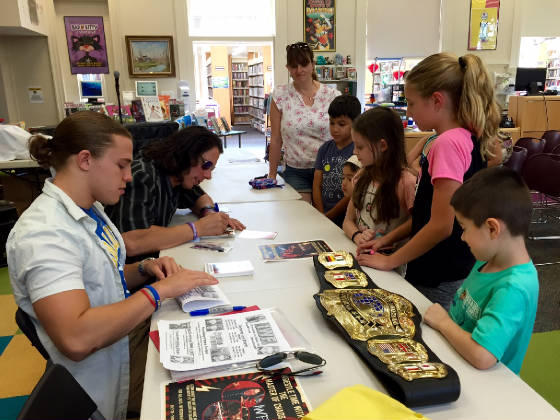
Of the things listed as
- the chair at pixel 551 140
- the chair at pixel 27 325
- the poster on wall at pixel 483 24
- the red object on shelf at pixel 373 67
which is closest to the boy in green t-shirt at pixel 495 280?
the chair at pixel 27 325

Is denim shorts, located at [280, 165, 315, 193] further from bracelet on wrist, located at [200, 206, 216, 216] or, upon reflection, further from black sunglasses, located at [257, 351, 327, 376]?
black sunglasses, located at [257, 351, 327, 376]

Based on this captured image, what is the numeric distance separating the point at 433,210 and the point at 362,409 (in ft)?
2.55

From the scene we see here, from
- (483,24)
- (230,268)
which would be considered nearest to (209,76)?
(483,24)

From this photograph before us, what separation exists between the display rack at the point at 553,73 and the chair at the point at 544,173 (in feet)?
18.7

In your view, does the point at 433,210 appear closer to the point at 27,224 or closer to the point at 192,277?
the point at 192,277

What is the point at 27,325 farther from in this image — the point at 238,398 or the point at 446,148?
the point at 446,148

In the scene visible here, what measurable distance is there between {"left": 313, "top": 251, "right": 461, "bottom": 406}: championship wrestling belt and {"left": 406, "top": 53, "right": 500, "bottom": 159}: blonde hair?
1.93 ft

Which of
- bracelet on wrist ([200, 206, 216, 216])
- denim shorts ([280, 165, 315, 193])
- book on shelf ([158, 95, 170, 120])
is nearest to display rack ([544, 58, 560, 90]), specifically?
book on shelf ([158, 95, 170, 120])

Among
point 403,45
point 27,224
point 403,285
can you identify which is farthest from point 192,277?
point 403,45

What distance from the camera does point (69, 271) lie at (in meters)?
1.03

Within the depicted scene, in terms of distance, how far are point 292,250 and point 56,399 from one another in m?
1.04

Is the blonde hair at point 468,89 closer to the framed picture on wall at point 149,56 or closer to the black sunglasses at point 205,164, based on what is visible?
the black sunglasses at point 205,164

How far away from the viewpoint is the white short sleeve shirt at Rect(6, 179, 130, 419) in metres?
1.01

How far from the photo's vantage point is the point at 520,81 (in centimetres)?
609
